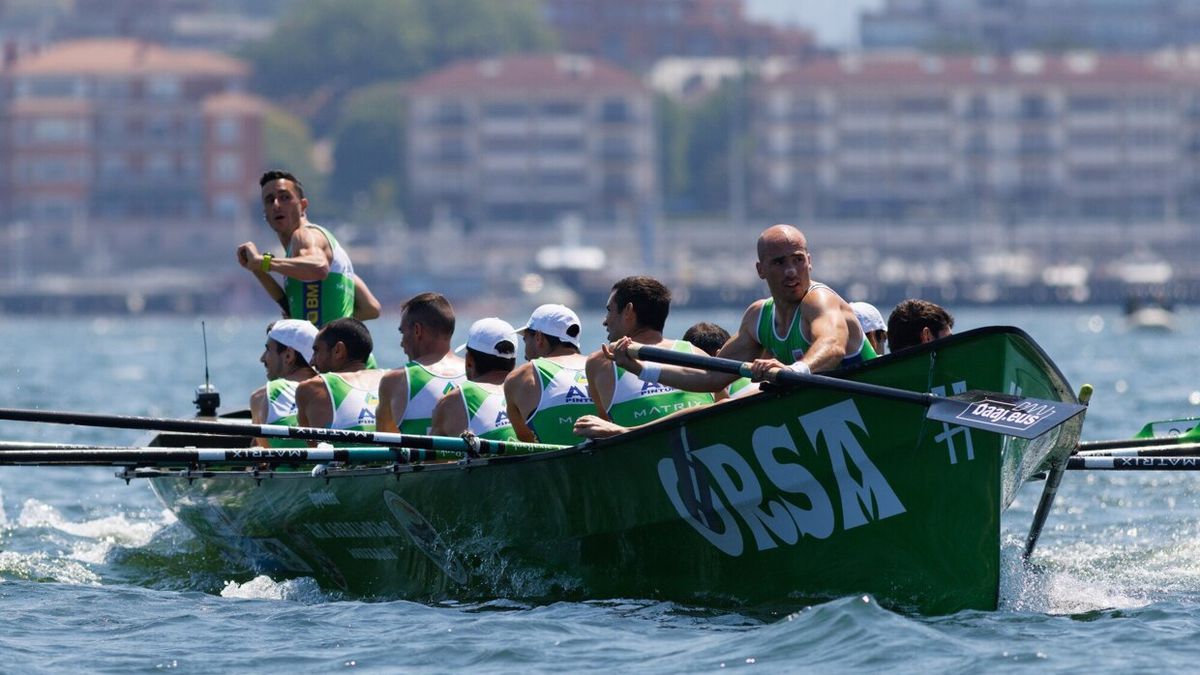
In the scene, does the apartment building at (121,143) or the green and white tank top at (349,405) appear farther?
the apartment building at (121,143)

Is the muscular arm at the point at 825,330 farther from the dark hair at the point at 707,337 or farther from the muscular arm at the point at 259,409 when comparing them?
the muscular arm at the point at 259,409

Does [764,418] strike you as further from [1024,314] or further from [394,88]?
[394,88]

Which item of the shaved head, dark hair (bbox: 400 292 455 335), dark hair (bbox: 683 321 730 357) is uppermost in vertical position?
the shaved head

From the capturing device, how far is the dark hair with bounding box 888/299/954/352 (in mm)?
12461

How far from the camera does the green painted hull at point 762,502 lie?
11.1 m

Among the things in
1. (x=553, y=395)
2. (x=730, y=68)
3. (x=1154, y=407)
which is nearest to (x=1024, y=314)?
(x=730, y=68)

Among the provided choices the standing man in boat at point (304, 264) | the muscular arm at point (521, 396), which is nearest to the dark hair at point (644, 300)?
the muscular arm at point (521, 396)

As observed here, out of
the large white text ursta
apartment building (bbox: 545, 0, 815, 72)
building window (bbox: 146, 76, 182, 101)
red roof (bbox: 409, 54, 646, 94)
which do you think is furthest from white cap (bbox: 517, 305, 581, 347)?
apartment building (bbox: 545, 0, 815, 72)

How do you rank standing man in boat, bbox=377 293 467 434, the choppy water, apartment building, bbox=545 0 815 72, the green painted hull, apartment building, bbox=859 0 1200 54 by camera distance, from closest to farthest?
the choppy water → the green painted hull → standing man in boat, bbox=377 293 467 434 → apartment building, bbox=545 0 815 72 → apartment building, bbox=859 0 1200 54

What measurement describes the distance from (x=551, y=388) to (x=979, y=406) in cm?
284

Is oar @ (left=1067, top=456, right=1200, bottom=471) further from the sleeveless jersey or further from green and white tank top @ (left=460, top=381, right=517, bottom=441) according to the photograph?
green and white tank top @ (left=460, top=381, right=517, bottom=441)

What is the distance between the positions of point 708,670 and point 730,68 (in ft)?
522

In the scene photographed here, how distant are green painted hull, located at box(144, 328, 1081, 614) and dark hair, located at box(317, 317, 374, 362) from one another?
3.81 feet

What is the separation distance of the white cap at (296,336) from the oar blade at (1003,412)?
16.4 ft
